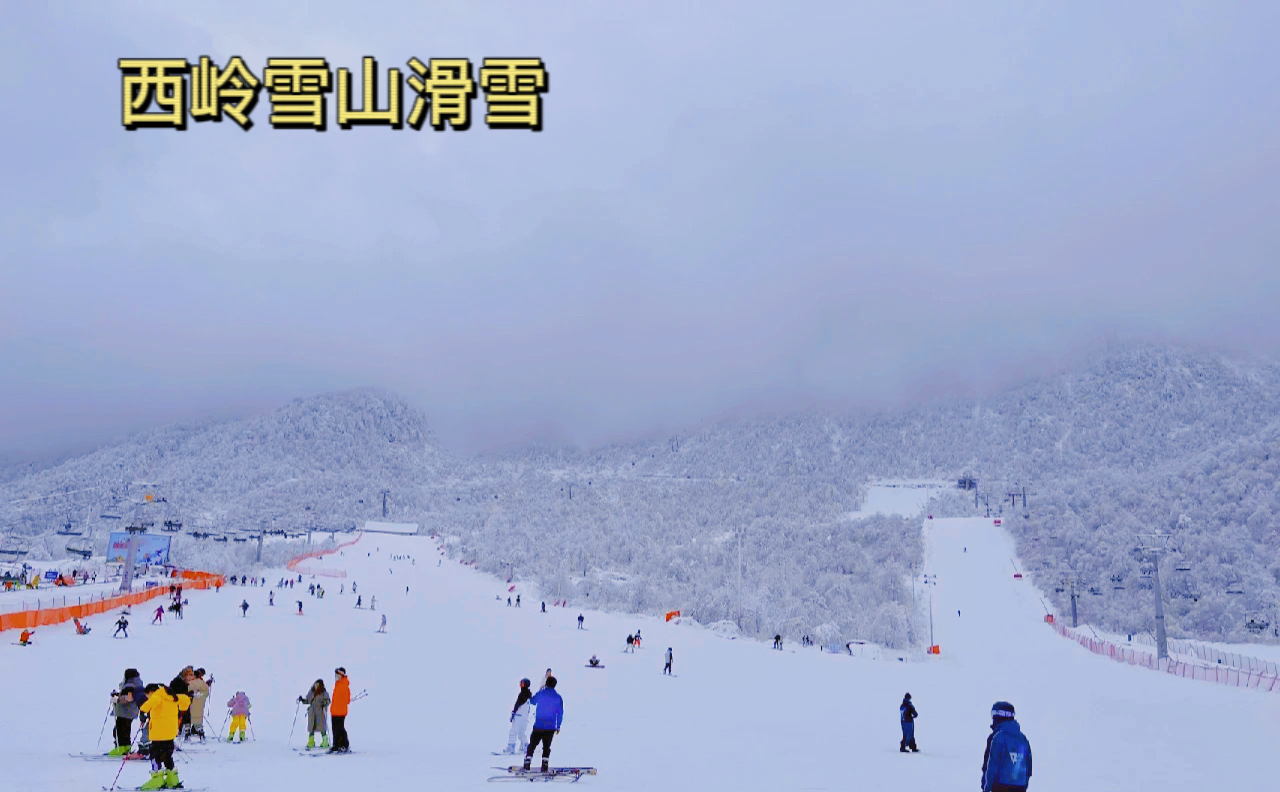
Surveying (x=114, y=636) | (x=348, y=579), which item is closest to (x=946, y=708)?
(x=114, y=636)

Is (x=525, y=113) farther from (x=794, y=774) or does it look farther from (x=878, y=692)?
(x=878, y=692)

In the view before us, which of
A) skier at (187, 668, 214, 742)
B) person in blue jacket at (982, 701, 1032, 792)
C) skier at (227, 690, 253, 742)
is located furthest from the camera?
skier at (227, 690, 253, 742)

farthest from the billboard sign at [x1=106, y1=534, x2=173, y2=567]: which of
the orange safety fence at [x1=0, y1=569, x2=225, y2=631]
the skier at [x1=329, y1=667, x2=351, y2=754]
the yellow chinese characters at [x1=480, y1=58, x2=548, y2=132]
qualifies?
the skier at [x1=329, y1=667, x2=351, y2=754]

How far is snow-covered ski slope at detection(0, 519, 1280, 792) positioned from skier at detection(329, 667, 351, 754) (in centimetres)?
31

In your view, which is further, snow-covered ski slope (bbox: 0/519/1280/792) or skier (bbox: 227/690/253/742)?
skier (bbox: 227/690/253/742)

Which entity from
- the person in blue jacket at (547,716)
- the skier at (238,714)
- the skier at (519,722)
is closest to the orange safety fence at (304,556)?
the skier at (238,714)

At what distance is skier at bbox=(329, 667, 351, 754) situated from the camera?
13586 mm

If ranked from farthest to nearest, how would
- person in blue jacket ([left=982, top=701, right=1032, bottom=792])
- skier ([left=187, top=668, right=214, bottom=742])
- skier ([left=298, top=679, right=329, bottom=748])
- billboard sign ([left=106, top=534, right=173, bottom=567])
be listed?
billboard sign ([left=106, top=534, right=173, bottom=567]), skier ([left=187, top=668, right=214, bottom=742]), skier ([left=298, top=679, right=329, bottom=748]), person in blue jacket ([left=982, top=701, right=1032, bottom=792])

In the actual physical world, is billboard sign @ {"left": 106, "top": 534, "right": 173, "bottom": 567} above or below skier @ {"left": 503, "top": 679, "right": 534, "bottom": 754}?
below

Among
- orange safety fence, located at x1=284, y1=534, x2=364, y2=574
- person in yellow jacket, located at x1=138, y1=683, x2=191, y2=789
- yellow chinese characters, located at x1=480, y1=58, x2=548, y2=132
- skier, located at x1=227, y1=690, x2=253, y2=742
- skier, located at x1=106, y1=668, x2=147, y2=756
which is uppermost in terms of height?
yellow chinese characters, located at x1=480, y1=58, x2=548, y2=132

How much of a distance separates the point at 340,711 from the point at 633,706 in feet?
40.6

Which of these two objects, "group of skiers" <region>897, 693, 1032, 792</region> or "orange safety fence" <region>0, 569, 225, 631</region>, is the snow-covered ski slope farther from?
"group of skiers" <region>897, 693, 1032, 792</region>

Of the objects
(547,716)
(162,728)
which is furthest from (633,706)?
(162,728)

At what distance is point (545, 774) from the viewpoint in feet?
38.9
